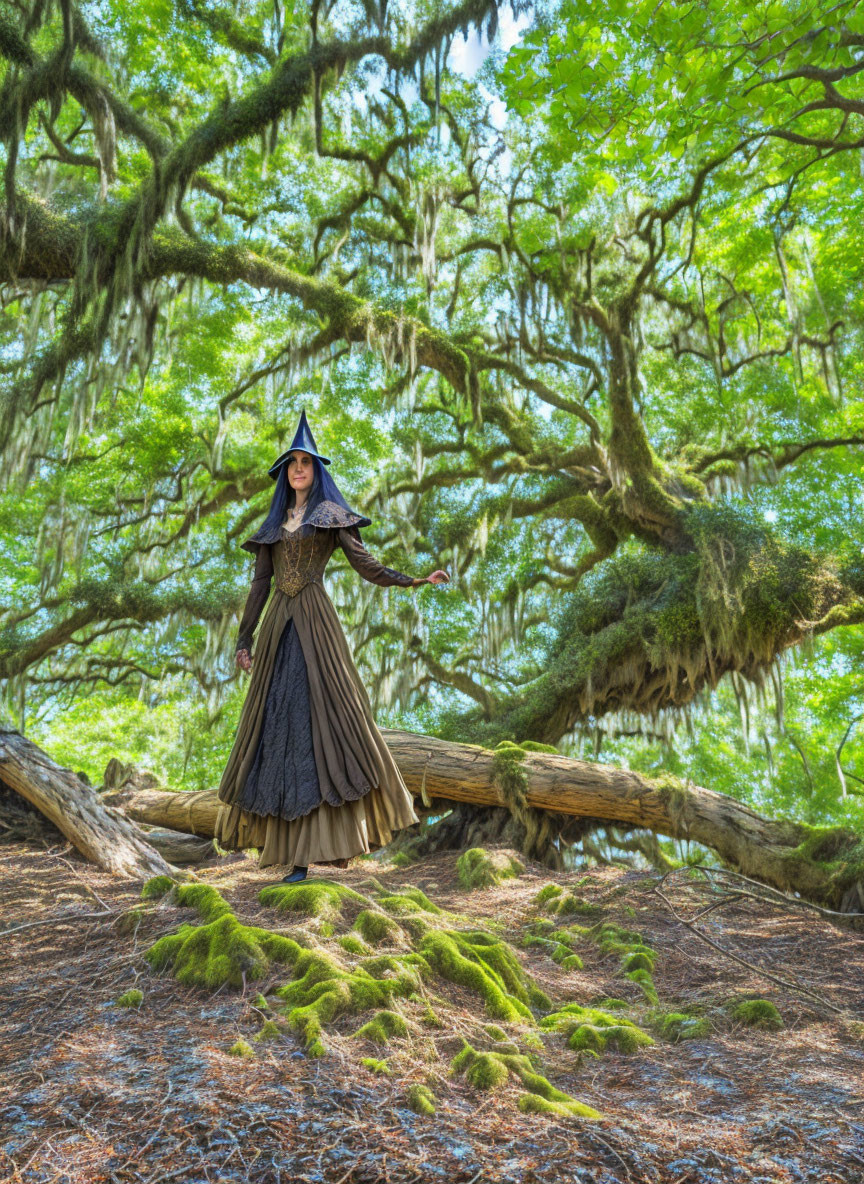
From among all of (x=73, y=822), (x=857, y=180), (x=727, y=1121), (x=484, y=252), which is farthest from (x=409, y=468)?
(x=727, y=1121)

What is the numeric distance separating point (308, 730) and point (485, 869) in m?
2.51

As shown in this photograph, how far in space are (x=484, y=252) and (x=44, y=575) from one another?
8226 millimetres

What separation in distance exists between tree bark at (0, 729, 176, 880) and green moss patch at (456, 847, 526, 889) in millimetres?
2207

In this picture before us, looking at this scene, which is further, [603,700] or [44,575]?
[44,575]

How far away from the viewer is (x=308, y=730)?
419 centimetres

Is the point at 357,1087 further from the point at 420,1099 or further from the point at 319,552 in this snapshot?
the point at 319,552

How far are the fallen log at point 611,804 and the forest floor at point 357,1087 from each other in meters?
2.49

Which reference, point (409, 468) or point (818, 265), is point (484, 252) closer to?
point (409, 468)

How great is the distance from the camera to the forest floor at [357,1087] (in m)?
1.70

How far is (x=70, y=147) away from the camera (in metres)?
10.3

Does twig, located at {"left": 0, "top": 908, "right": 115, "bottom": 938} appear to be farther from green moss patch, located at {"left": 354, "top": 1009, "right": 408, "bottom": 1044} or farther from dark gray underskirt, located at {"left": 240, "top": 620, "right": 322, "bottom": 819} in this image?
green moss patch, located at {"left": 354, "top": 1009, "right": 408, "bottom": 1044}

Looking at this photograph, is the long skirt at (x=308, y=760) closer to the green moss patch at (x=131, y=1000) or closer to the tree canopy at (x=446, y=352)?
the green moss patch at (x=131, y=1000)

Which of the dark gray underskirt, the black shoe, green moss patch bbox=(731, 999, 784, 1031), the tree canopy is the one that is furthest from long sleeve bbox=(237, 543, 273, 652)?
the tree canopy

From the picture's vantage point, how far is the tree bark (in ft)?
15.4
